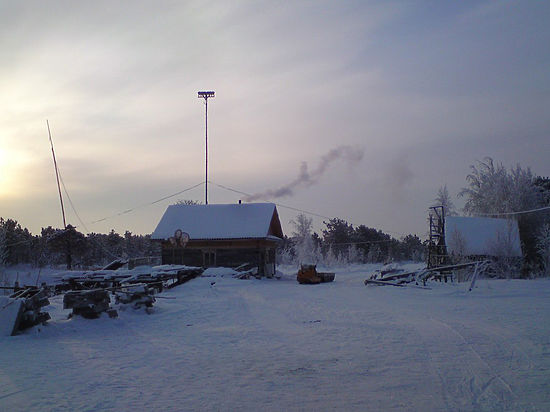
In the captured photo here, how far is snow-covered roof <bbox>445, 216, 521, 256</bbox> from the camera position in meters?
38.3

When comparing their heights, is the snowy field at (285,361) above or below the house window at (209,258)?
below

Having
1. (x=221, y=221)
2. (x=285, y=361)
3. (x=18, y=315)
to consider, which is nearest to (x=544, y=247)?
(x=221, y=221)

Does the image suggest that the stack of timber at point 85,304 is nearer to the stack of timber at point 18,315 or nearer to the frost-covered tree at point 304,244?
the stack of timber at point 18,315

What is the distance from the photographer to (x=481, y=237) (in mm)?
40844

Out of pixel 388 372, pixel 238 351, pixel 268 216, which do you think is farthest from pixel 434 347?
pixel 268 216

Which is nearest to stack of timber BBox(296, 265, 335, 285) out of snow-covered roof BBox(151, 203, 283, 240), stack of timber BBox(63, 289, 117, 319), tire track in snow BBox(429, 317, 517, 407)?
snow-covered roof BBox(151, 203, 283, 240)

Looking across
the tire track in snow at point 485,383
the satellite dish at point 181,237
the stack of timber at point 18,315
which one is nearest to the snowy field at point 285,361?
the tire track in snow at point 485,383

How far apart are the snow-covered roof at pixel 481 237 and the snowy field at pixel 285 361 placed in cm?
2211

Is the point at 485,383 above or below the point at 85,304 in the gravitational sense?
below

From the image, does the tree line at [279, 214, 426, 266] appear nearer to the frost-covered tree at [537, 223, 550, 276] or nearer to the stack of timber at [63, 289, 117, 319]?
the frost-covered tree at [537, 223, 550, 276]

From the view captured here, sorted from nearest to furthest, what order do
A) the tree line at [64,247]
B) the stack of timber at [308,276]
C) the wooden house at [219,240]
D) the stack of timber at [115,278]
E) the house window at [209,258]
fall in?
1. the stack of timber at [115,278]
2. the stack of timber at [308,276]
3. the wooden house at [219,240]
4. the house window at [209,258]
5. the tree line at [64,247]

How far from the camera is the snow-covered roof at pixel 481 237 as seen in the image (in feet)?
126

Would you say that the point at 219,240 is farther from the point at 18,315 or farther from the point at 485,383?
the point at 485,383

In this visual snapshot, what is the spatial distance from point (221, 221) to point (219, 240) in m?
2.71
